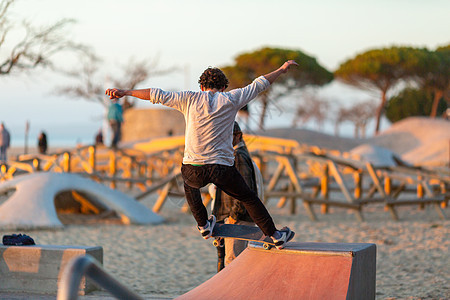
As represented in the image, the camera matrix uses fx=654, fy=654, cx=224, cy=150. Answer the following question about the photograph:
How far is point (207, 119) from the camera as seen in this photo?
14.8 feet

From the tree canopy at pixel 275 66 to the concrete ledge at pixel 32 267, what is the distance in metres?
40.8

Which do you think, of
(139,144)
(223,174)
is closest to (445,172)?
(223,174)

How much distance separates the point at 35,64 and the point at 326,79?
3297 centimetres

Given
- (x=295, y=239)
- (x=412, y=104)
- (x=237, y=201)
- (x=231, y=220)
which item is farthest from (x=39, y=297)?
(x=412, y=104)

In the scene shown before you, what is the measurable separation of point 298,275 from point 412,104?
4948cm

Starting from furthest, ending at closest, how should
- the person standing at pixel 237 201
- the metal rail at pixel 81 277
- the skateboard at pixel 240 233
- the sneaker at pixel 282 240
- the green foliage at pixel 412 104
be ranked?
1. the green foliage at pixel 412 104
2. the person standing at pixel 237 201
3. the skateboard at pixel 240 233
4. the sneaker at pixel 282 240
5. the metal rail at pixel 81 277

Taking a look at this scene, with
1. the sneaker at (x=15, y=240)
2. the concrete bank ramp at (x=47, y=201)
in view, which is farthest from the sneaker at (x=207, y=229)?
the concrete bank ramp at (x=47, y=201)

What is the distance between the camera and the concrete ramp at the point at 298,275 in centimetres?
437

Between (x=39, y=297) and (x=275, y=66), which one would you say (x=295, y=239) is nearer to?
(x=39, y=297)

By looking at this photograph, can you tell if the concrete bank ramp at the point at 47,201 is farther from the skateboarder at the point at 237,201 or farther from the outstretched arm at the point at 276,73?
the outstretched arm at the point at 276,73

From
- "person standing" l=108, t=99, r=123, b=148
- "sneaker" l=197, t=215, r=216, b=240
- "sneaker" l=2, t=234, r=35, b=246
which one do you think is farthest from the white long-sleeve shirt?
"person standing" l=108, t=99, r=123, b=148

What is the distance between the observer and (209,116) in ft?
14.8

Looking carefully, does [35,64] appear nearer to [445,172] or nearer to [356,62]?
[445,172]

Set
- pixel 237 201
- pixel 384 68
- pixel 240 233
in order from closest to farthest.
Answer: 1. pixel 240 233
2. pixel 237 201
3. pixel 384 68
